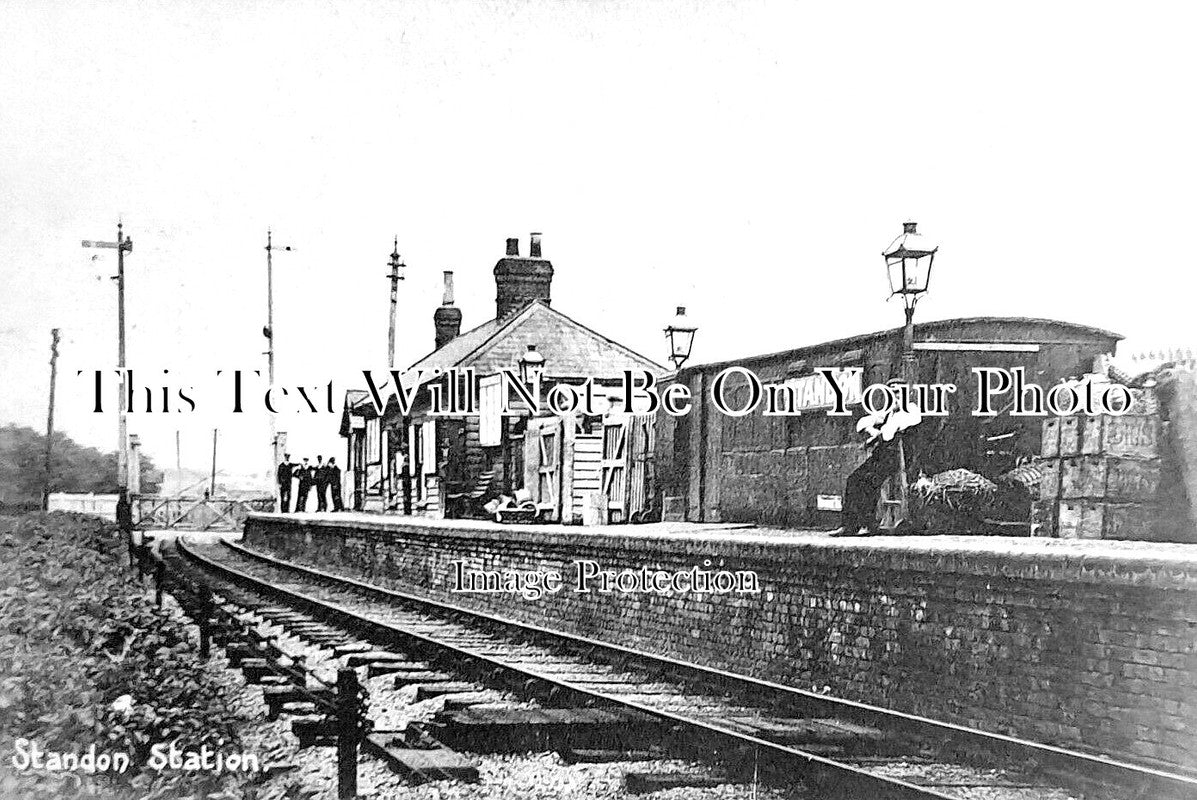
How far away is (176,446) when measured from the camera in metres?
7.82

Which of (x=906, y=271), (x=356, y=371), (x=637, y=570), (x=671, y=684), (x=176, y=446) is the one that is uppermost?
(x=906, y=271)

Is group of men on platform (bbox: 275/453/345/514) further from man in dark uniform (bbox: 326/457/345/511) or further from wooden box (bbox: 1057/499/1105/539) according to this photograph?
wooden box (bbox: 1057/499/1105/539)

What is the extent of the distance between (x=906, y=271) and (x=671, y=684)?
2920 mm

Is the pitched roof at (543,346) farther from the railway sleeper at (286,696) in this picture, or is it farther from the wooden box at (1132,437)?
the wooden box at (1132,437)

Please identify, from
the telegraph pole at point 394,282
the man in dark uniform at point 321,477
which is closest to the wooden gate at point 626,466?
the man in dark uniform at point 321,477

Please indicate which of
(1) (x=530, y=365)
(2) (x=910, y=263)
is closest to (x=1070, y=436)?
(2) (x=910, y=263)

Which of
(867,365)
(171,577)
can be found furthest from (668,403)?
(171,577)

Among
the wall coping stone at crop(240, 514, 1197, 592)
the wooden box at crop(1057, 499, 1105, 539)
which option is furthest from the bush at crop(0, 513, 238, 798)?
the wooden box at crop(1057, 499, 1105, 539)

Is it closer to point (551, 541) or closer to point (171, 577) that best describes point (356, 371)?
point (551, 541)

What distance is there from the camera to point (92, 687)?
251 inches

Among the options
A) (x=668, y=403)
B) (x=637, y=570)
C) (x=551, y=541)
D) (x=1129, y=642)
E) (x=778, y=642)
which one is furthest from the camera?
(x=668, y=403)

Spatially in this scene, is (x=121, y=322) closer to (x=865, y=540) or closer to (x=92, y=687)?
(x=92, y=687)

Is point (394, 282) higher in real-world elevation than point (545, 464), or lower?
higher

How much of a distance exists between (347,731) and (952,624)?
112 inches
